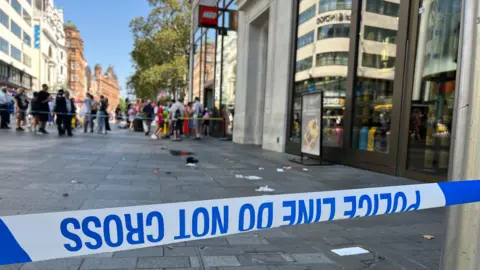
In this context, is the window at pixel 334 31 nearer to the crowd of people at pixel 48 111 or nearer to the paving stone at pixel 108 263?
the paving stone at pixel 108 263

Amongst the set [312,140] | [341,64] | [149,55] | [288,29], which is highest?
[149,55]

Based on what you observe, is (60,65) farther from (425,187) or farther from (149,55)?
(425,187)

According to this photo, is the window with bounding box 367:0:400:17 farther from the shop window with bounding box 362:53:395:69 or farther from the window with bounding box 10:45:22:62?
the window with bounding box 10:45:22:62

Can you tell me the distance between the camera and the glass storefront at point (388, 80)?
5.96 metres

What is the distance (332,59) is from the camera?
871 cm

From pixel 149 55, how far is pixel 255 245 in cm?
3580

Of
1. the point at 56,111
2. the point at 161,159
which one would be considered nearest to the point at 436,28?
the point at 161,159

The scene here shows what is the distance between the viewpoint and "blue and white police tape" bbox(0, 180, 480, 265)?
124 cm

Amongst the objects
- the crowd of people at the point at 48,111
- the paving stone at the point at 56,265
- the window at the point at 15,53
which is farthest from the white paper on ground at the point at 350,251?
the window at the point at 15,53

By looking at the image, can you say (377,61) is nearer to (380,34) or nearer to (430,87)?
(380,34)

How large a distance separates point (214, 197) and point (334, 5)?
6.49 m

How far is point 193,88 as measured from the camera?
86.5 feet

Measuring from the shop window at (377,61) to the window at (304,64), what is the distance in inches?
88.1

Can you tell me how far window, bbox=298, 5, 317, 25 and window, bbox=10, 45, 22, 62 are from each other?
174 ft
